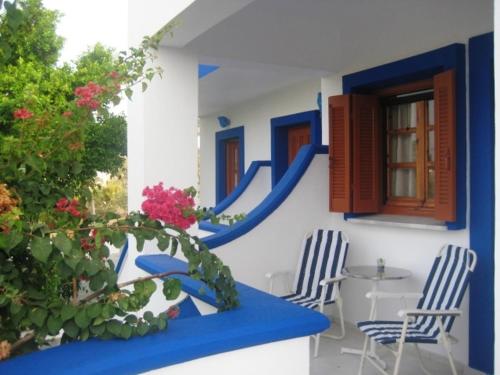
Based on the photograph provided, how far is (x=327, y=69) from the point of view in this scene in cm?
561

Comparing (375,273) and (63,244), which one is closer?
(63,244)

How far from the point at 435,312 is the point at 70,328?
8.36 ft

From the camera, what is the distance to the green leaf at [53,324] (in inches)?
69.7

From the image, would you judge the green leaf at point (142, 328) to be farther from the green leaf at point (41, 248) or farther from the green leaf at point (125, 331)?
the green leaf at point (41, 248)

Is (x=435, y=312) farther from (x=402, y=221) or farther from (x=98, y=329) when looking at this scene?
(x=98, y=329)

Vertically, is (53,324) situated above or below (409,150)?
below

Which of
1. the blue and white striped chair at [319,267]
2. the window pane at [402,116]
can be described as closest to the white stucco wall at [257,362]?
the blue and white striped chair at [319,267]

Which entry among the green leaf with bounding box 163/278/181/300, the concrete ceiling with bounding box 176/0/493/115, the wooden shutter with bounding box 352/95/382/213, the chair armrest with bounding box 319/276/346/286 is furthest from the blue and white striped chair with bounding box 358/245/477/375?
the green leaf with bounding box 163/278/181/300

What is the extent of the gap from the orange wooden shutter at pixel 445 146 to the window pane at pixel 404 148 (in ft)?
2.28

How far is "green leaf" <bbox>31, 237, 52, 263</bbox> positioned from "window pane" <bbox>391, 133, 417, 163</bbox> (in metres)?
3.96

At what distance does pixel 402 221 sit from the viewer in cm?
473

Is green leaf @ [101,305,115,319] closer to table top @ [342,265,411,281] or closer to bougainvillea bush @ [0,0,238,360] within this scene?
bougainvillea bush @ [0,0,238,360]

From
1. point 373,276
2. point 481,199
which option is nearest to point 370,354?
point 373,276

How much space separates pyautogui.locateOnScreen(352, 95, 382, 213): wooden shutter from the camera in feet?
16.9
